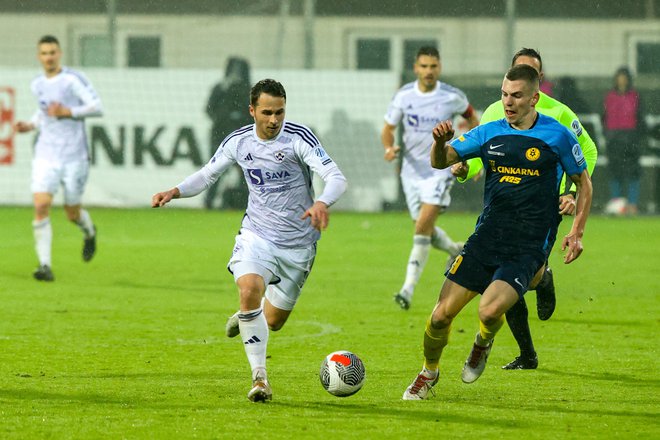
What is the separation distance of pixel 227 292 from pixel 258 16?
12515 mm

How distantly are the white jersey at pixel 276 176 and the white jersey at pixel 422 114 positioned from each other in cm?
472

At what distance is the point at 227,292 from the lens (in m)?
13.5

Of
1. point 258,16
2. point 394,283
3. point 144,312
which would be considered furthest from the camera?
point 258,16

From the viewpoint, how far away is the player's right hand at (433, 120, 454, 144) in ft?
23.5

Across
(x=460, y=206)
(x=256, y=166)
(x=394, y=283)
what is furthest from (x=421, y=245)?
(x=460, y=206)

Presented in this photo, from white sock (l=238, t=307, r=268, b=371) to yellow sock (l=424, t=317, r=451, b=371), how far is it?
3.07ft

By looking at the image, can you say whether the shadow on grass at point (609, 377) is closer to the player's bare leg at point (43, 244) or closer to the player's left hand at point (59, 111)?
the player's bare leg at point (43, 244)

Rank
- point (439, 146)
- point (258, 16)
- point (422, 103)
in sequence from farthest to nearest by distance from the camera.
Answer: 1. point (258, 16)
2. point (422, 103)
3. point (439, 146)

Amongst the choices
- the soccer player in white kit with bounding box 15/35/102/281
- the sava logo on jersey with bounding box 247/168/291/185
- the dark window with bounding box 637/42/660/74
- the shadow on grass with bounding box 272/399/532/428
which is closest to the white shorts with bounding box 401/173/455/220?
the soccer player in white kit with bounding box 15/35/102/281

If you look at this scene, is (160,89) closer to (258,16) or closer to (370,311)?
(258,16)

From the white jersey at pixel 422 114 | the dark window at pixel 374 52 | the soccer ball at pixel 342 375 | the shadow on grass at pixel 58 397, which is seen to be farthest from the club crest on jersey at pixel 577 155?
the dark window at pixel 374 52

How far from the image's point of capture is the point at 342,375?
297 inches

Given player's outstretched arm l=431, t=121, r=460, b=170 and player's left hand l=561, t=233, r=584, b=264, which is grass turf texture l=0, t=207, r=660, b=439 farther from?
player's outstretched arm l=431, t=121, r=460, b=170

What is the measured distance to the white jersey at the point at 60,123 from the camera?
1486cm
